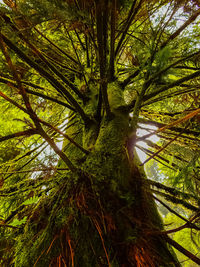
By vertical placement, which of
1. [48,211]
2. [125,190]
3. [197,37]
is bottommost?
[48,211]

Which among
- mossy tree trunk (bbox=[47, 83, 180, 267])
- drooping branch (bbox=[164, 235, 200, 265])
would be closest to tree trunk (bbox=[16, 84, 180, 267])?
mossy tree trunk (bbox=[47, 83, 180, 267])

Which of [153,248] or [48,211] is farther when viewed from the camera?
[48,211]

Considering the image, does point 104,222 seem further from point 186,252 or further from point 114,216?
point 186,252

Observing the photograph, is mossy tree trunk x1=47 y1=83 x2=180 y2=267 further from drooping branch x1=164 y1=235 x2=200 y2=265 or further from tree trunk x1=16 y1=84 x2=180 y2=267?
drooping branch x1=164 y1=235 x2=200 y2=265

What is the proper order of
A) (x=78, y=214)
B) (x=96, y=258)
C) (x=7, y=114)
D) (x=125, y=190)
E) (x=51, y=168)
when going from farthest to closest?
1. (x=7, y=114)
2. (x=51, y=168)
3. (x=125, y=190)
4. (x=78, y=214)
5. (x=96, y=258)

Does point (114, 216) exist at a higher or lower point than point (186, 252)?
higher

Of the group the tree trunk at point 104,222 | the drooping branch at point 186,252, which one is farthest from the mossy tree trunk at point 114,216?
the drooping branch at point 186,252

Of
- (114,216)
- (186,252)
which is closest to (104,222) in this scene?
(114,216)

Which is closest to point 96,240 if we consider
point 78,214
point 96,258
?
point 96,258

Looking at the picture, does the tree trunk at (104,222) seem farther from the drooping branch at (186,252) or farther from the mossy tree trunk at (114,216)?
the drooping branch at (186,252)

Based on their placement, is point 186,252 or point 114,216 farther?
point 114,216

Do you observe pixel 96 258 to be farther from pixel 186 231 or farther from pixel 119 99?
pixel 186 231

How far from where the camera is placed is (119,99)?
2.03 metres

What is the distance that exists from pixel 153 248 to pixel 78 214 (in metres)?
0.52
